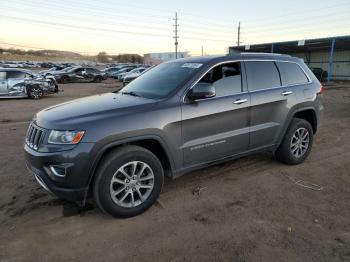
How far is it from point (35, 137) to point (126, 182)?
1.15 m

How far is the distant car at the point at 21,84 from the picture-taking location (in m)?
14.8

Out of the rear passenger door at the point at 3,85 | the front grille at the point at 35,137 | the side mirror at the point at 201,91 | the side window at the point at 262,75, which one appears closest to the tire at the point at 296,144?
the side window at the point at 262,75

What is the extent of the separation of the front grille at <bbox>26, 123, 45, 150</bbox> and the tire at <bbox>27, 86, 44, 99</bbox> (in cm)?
1295

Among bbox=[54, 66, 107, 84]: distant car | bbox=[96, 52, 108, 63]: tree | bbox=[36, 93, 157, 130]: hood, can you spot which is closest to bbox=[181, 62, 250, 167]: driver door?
bbox=[36, 93, 157, 130]: hood

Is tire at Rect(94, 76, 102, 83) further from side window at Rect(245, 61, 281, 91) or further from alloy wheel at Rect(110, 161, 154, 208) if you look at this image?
alloy wheel at Rect(110, 161, 154, 208)

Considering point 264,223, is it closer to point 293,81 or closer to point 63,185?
point 63,185

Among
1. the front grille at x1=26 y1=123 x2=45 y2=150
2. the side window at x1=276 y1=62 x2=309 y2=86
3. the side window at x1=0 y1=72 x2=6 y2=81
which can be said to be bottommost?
the front grille at x1=26 y1=123 x2=45 y2=150

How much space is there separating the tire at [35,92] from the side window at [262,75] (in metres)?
13.5

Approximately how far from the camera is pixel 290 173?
5.00 metres

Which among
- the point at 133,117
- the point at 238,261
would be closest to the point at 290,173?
the point at 238,261

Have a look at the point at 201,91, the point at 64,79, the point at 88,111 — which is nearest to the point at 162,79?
the point at 201,91

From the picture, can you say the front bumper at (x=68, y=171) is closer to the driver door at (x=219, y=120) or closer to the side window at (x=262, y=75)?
the driver door at (x=219, y=120)

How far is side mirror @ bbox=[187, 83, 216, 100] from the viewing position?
12.7 feet

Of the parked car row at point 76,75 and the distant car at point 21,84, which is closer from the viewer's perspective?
the distant car at point 21,84
